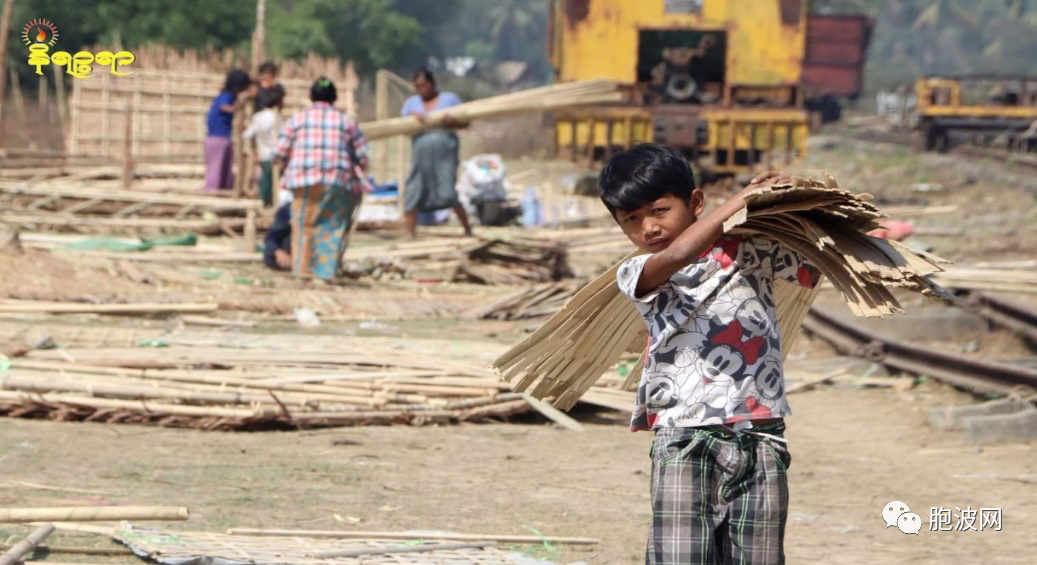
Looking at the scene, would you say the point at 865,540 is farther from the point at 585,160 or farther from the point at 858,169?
the point at 858,169

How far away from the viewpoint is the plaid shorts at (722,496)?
3350 millimetres

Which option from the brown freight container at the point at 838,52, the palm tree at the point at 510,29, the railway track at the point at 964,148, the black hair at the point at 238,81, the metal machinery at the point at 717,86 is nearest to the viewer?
the black hair at the point at 238,81

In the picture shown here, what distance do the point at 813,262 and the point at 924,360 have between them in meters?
5.57

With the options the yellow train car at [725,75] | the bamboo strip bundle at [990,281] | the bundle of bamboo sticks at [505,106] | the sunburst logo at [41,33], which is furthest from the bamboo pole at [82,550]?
the yellow train car at [725,75]

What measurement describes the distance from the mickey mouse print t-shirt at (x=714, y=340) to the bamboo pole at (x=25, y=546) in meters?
1.82

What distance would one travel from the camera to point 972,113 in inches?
1260

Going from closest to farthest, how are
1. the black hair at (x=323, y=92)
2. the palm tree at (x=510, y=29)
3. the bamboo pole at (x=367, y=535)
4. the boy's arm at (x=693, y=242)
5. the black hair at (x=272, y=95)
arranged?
the boy's arm at (x=693, y=242), the bamboo pole at (x=367, y=535), the black hair at (x=323, y=92), the black hair at (x=272, y=95), the palm tree at (x=510, y=29)

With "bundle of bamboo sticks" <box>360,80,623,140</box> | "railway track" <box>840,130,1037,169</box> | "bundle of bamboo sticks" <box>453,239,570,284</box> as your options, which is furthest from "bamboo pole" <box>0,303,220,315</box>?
"railway track" <box>840,130,1037,169</box>

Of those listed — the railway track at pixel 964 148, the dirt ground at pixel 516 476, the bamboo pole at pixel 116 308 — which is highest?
the railway track at pixel 964 148

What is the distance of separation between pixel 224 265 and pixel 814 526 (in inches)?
295

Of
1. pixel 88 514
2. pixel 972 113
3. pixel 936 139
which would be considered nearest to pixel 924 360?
pixel 88 514

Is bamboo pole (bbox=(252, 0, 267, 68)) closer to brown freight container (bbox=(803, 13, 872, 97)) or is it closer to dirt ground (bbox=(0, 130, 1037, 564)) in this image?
dirt ground (bbox=(0, 130, 1037, 564))

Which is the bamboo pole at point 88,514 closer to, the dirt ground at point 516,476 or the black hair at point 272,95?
the dirt ground at point 516,476

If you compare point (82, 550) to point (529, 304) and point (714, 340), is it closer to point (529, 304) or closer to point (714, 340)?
point (714, 340)
